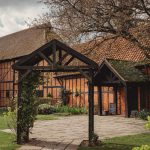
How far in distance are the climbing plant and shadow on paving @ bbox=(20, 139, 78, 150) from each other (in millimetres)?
516

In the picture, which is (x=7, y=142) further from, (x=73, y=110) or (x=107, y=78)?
(x=73, y=110)

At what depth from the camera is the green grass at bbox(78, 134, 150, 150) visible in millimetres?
11078

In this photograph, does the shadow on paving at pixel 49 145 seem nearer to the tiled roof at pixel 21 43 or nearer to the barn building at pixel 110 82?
the barn building at pixel 110 82

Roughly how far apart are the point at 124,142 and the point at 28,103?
3.63m

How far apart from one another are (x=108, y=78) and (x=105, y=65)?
93cm

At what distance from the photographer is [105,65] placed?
80.9 feet

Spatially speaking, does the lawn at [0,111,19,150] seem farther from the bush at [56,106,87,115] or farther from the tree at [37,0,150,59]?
the bush at [56,106,87,115]

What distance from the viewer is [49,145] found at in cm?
1170

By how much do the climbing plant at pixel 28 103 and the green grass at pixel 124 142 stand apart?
8.13 ft

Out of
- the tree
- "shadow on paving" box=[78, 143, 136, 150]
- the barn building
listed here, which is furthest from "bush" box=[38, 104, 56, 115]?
"shadow on paving" box=[78, 143, 136, 150]

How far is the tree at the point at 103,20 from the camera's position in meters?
15.7

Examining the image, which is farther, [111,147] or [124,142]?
[124,142]

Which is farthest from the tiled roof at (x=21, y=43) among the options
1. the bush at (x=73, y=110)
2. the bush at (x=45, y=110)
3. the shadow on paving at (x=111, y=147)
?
the shadow on paving at (x=111, y=147)

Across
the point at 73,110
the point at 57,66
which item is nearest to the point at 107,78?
the point at 73,110
